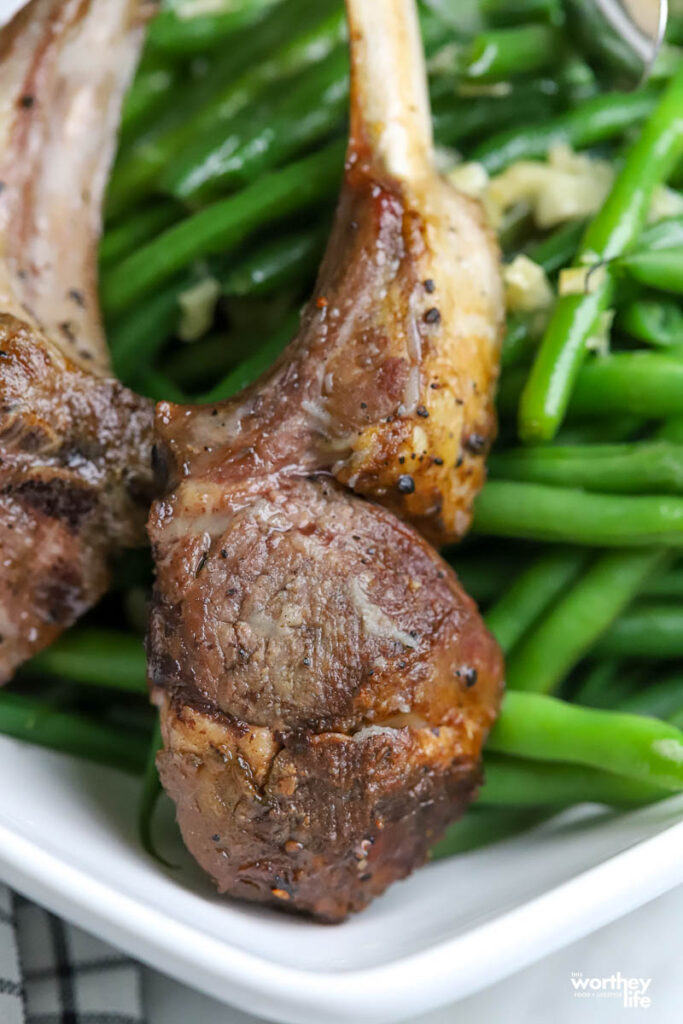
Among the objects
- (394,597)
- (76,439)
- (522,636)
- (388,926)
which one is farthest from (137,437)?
(388,926)

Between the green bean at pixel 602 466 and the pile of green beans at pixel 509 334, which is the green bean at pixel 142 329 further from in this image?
the green bean at pixel 602 466

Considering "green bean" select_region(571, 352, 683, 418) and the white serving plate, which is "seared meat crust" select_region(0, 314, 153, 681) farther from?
"green bean" select_region(571, 352, 683, 418)

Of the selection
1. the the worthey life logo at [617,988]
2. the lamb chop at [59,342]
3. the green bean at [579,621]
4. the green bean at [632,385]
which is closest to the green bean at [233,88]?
the lamb chop at [59,342]

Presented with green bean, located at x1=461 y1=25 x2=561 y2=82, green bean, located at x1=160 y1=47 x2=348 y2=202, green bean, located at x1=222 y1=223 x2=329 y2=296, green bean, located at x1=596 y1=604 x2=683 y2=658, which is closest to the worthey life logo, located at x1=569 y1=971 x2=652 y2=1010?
green bean, located at x1=596 y1=604 x2=683 y2=658

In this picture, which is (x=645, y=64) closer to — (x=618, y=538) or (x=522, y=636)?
(x=618, y=538)

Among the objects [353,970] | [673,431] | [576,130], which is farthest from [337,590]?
[576,130]

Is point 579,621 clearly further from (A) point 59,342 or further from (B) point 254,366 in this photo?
(A) point 59,342
